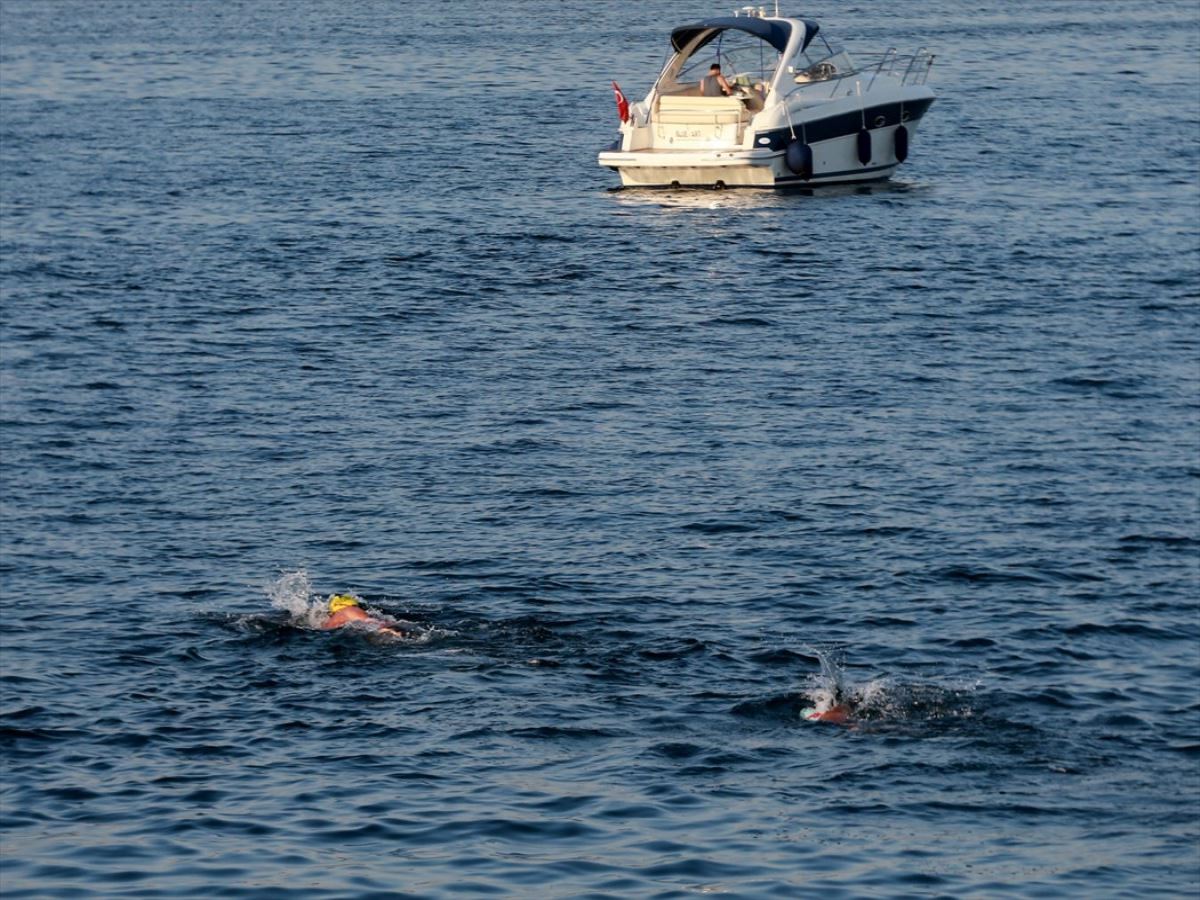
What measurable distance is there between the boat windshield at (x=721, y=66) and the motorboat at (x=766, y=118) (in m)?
0.04

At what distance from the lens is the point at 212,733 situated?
82.4 feet

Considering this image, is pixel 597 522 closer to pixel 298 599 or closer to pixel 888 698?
pixel 298 599

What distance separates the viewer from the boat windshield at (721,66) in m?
59.0

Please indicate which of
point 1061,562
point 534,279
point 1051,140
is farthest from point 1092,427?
point 1051,140

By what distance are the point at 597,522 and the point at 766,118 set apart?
26568 millimetres

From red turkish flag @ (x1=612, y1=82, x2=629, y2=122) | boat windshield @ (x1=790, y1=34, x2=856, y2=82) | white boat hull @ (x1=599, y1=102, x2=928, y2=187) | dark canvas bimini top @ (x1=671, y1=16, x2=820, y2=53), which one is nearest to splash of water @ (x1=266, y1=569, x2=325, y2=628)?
red turkish flag @ (x1=612, y1=82, x2=629, y2=122)

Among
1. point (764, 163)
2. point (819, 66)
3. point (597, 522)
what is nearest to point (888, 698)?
point (597, 522)

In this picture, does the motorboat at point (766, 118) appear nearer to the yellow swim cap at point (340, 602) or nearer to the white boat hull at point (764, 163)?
the white boat hull at point (764, 163)

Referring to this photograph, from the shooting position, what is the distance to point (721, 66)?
6012 cm

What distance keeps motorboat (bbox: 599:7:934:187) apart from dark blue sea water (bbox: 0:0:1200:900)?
1.03 m

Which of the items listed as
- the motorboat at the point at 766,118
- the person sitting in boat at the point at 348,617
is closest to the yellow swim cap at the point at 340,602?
the person sitting in boat at the point at 348,617

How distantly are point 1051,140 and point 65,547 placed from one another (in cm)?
4100

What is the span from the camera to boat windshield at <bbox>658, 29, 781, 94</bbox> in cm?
5903

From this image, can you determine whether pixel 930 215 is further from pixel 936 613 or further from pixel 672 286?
pixel 936 613
